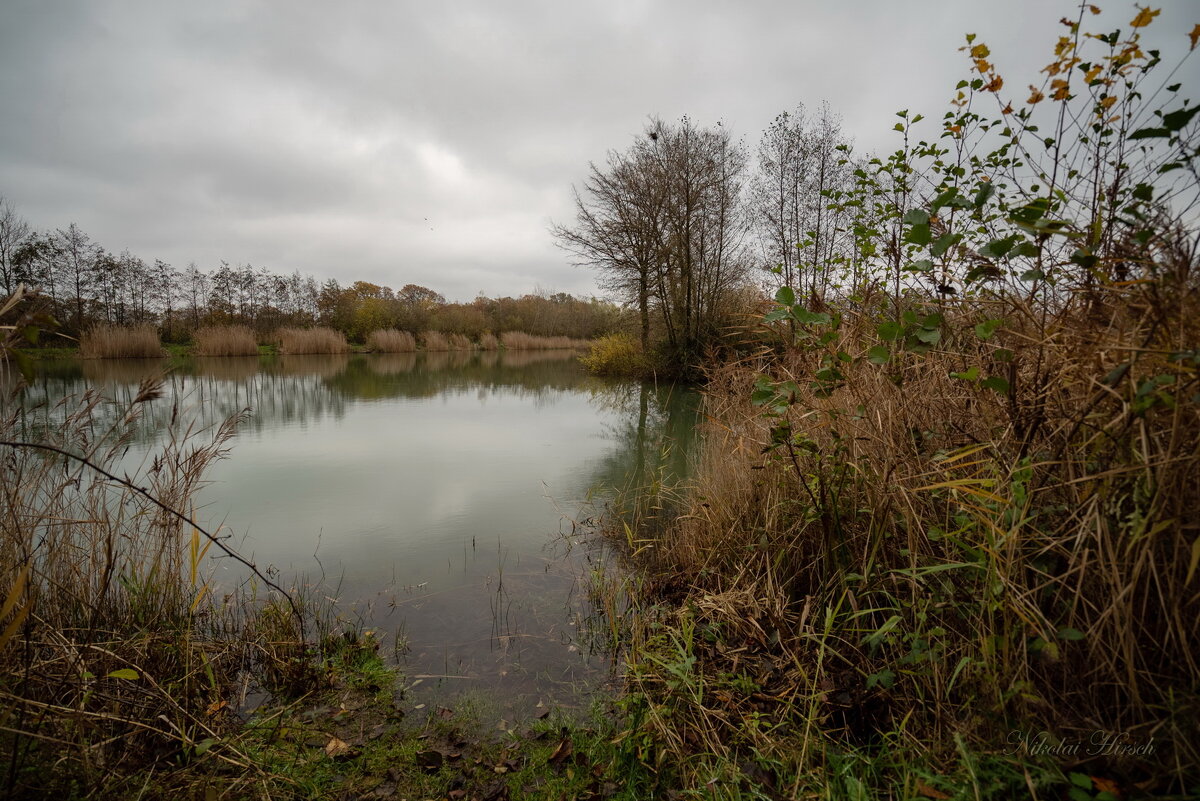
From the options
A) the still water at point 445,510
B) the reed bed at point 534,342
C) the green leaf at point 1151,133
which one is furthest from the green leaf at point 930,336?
the reed bed at point 534,342

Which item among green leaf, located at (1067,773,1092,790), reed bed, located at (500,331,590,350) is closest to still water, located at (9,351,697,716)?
green leaf, located at (1067,773,1092,790)

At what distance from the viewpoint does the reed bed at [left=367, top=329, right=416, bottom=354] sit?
3331 cm

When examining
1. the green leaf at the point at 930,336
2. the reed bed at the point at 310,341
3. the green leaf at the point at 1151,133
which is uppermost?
the reed bed at the point at 310,341

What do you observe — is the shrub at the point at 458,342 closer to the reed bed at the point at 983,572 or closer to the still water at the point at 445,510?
the still water at the point at 445,510

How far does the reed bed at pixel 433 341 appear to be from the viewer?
1436 inches

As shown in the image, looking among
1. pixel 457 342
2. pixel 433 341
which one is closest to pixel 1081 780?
pixel 433 341

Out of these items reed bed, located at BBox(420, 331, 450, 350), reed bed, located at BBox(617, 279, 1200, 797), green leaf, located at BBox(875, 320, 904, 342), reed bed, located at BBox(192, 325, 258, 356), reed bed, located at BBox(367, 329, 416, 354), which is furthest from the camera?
reed bed, located at BBox(420, 331, 450, 350)

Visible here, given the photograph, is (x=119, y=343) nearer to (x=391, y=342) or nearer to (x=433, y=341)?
(x=391, y=342)

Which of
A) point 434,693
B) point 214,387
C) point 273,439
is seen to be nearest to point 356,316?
point 214,387

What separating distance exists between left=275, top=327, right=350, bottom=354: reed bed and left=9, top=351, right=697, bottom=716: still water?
1670cm

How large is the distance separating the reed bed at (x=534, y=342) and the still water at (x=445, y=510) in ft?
90.0

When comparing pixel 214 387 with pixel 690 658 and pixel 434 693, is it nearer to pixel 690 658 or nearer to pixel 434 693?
pixel 434 693

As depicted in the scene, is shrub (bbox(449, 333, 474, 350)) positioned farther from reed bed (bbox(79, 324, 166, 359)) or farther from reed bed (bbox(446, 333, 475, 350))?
reed bed (bbox(79, 324, 166, 359))

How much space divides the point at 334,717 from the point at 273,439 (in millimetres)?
7017
